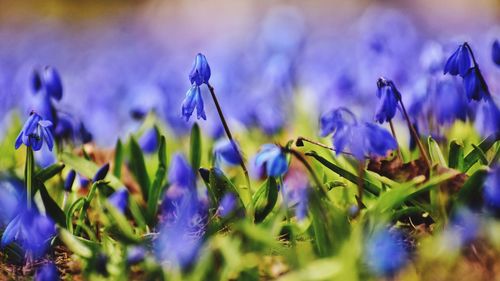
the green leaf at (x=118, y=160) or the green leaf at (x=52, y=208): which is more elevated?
the green leaf at (x=118, y=160)

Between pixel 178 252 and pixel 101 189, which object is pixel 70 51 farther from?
pixel 178 252

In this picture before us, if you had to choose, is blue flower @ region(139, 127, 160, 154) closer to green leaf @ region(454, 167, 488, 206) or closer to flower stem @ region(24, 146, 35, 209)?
flower stem @ region(24, 146, 35, 209)

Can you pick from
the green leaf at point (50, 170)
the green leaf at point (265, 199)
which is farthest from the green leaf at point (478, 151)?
the green leaf at point (50, 170)

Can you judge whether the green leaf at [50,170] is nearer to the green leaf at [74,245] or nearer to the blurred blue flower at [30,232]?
the blurred blue flower at [30,232]

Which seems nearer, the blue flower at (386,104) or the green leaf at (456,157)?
the blue flower at (386,104)

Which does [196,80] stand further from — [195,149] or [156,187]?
[195,149]

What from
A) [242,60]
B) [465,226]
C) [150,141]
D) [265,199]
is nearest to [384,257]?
[465,226]
